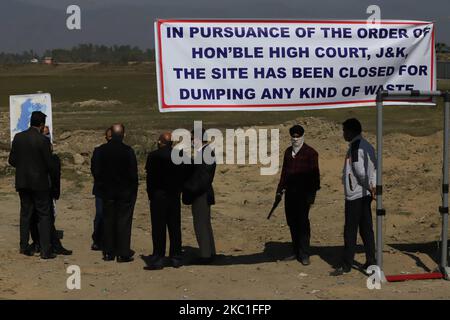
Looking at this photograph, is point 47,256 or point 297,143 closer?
point 297,143

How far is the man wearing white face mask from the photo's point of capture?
9.47 m

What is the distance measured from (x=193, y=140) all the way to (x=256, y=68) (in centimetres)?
120

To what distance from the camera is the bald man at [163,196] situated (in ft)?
30.4

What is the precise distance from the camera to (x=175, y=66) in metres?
8.69

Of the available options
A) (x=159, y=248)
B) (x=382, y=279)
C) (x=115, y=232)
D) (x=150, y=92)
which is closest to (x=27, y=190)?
(x=115, y=232)

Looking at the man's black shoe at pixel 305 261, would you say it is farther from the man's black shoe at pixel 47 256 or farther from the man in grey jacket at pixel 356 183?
the man's black shoe at pixel 47 256

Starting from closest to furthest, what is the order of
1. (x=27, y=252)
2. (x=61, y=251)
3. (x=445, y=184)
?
1. (x=445, y=184)
2. (x=27, y=252)
3. (x=61, y=251)

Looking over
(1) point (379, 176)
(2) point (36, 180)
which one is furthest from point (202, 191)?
(1) point (379, 176)

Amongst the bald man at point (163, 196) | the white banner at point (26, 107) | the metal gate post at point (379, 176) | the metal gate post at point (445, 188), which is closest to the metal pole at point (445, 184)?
the metal gate post at point (445, 188)

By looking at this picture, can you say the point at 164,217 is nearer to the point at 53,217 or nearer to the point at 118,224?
the point at 118,224

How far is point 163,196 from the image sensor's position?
30.8 ft

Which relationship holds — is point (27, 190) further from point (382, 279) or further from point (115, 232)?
point (382, 279)

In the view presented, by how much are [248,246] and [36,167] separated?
Answer: 342 cm

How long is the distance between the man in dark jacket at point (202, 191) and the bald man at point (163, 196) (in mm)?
166
